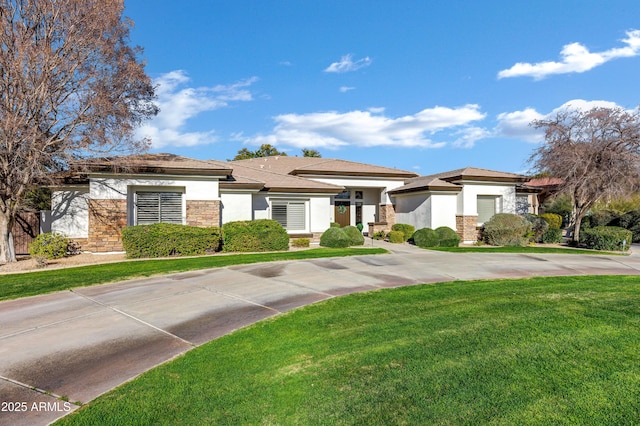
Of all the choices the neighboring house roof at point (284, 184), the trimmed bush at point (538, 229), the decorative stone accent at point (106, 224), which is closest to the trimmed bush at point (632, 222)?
the trimmed bush at point (538, 229)

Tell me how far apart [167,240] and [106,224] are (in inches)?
124

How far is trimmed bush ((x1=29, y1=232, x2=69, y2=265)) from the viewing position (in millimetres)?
14711

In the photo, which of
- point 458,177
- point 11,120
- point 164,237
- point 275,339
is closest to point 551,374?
point 275,339

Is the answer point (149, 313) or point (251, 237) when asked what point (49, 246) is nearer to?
point (251, 237)

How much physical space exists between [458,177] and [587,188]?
6.59 meters

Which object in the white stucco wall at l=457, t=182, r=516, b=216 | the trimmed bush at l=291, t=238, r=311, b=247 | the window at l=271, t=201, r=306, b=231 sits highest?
the white stucco wall at l=457, t=182, r=516, b=216

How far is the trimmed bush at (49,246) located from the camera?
48.3ft

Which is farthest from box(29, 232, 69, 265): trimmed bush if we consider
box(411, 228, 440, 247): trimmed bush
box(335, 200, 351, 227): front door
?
box(411, 228, 440, 247): trimmed bush

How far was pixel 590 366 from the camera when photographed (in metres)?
4.10

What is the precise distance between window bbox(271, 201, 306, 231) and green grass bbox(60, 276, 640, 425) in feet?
46.8

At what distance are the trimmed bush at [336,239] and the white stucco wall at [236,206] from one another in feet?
13.4

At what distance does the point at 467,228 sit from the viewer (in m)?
21.8

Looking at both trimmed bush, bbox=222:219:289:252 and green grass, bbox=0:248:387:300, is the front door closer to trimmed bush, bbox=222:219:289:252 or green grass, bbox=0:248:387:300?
trimmed bush, bbox=222:219:289:252

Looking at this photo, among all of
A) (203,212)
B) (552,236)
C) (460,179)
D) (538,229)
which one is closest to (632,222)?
(552,236)
